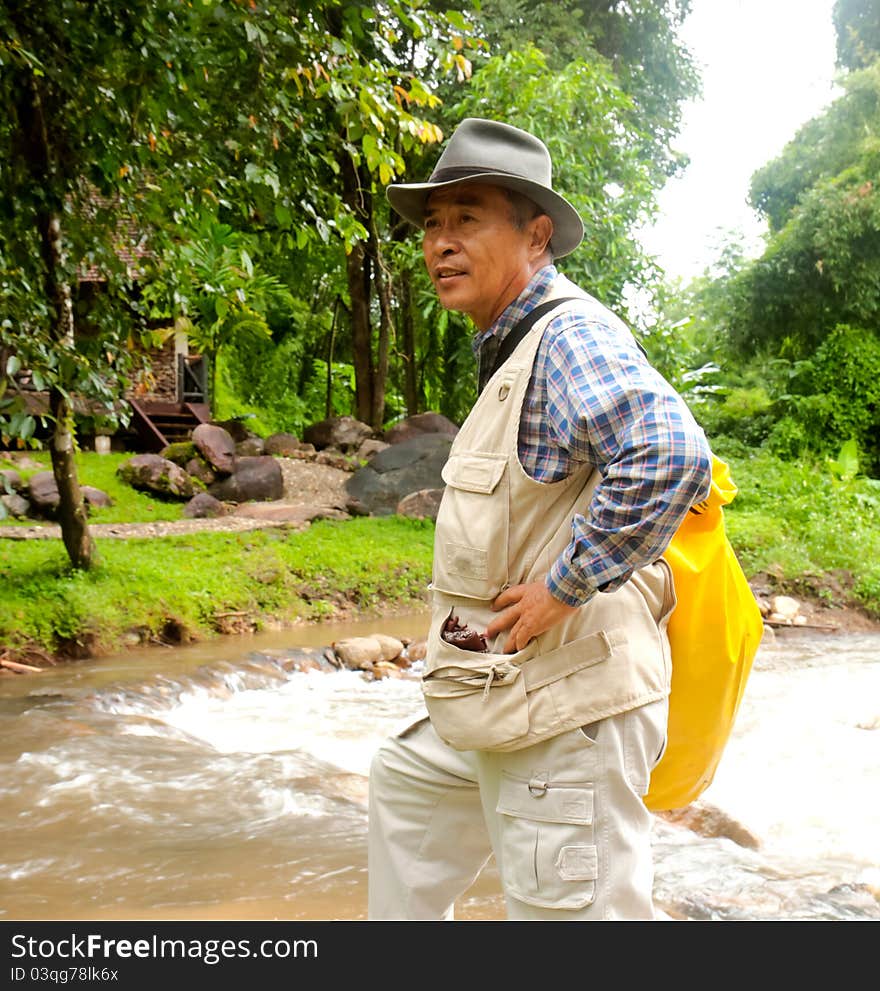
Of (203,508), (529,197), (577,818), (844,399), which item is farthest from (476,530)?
(844,399)

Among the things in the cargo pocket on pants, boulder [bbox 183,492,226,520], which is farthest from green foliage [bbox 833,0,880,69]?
the cargo pocket on pants

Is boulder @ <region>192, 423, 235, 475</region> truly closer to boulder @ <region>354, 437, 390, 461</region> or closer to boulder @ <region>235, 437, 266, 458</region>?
boulder @ <region>235, 437, 266, 458</region>

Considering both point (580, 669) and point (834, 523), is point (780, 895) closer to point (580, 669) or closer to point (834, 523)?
point (580, 669)

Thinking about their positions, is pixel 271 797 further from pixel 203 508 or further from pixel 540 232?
pixel 203 508

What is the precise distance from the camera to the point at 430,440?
15359mm

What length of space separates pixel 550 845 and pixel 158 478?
1334cm

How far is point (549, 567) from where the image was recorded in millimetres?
2025

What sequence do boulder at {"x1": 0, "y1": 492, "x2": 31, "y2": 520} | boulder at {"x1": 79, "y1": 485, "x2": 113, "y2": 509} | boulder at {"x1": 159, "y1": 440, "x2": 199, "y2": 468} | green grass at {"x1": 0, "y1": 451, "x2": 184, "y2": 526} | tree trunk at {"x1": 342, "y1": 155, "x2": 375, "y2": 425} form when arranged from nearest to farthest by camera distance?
boulder at {"x1": 0, "y1": 492, "x2": 31, "y2": 520} < green grass at {"x1": 0, "y1": 451, "x2": 184, "y2": 526} < boulder at {"x1": 79, "y1": 485, "x2": 113, "y2": 509} < boulder at {"x1": 159, "y1": 440, "x2": 199, "y2": 468} < tree trunk at {"x1": 342, "y1": 155, "x2": 375, "y2": 425}

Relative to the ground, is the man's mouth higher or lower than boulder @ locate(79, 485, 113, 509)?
higher

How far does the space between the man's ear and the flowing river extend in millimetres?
2397

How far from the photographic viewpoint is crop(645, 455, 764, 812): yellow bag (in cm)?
209
